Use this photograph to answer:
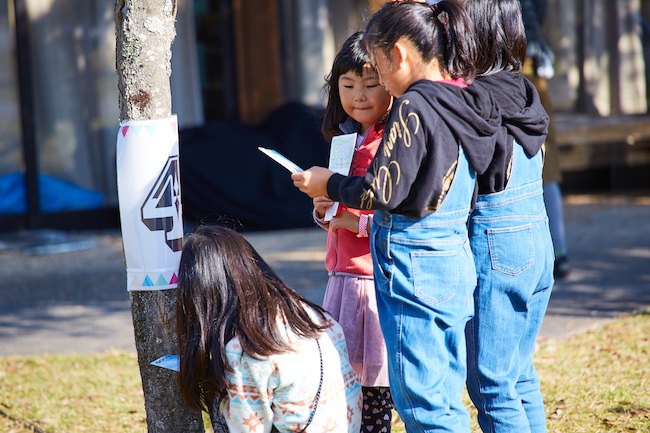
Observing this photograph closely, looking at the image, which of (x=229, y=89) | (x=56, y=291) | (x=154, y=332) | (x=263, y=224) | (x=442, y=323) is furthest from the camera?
(x=229, y=89)

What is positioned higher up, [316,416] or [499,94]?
[499,94]

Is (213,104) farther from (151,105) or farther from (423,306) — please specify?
(423,306)

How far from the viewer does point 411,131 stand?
226cm

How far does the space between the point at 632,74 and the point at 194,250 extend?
29.1 ft

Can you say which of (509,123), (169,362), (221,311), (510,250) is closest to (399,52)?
(509,123)

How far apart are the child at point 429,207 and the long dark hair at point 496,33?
9 cm

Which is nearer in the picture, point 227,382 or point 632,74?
point 227,382

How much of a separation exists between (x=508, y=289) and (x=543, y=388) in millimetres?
1489

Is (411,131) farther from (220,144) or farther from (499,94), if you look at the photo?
(220,144)

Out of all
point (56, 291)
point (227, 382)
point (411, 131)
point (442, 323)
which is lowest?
point (56, 291)

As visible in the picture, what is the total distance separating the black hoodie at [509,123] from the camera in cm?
249

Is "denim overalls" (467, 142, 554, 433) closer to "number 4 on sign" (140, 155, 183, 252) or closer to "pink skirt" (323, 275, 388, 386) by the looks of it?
"pink skirt" (323, 275, 388, 386)

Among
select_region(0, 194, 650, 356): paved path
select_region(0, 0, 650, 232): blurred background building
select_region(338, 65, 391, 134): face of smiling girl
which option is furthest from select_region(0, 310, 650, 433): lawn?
select_region(0, 0, 650, 232): blurred background building

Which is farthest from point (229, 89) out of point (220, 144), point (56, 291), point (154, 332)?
point (154, 332)
